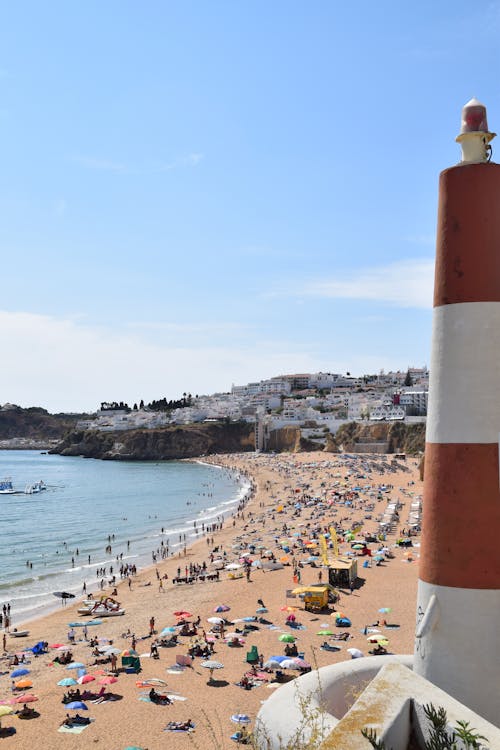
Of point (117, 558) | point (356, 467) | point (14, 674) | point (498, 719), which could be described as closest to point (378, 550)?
point (117, 558)

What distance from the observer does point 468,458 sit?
694 centimetres

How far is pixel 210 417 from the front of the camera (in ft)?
539

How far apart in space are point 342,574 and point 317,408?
129 meters

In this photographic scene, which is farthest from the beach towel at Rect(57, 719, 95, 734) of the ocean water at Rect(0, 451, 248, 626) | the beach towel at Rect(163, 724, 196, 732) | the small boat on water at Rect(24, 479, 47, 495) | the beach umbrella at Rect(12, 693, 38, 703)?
the small boat on water at Rect(24, 479, 47, 495)

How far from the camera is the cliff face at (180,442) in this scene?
465 ft

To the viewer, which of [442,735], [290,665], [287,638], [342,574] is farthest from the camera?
[342,574]

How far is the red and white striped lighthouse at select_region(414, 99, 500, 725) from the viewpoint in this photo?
682cm

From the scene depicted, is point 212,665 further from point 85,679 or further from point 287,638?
point 85,679

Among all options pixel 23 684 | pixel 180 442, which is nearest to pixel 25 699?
pixel 23 684

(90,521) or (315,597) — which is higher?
(315,597)

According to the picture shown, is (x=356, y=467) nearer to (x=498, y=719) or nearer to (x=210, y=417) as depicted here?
(x=498, y=719)

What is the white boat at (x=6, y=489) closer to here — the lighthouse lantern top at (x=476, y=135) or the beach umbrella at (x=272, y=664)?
the beach umbrella at (x=272, y=664)

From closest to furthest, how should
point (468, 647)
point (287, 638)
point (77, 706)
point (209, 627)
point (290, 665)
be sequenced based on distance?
1. point (468, 647)
2. point (77, 706)
3. point (290, 665)
4. point (287, 638)
5. point (209, 627)

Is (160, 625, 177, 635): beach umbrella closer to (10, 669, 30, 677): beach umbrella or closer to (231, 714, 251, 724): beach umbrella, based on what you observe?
(10, 669, 30, 677): beach umbrella
